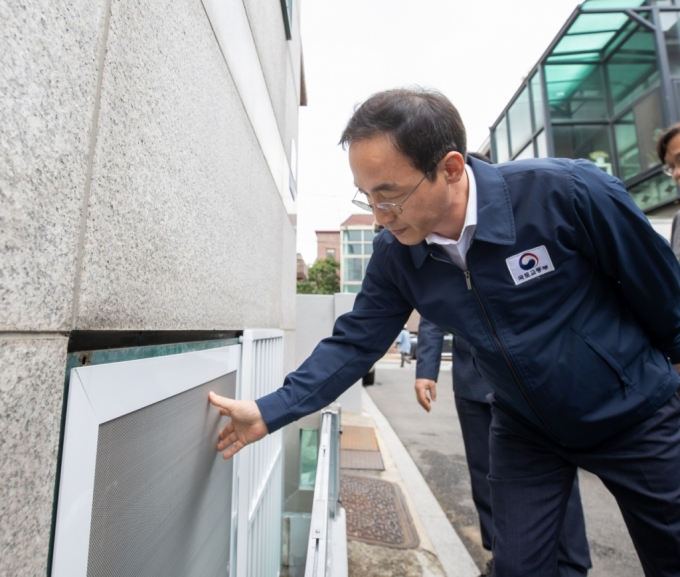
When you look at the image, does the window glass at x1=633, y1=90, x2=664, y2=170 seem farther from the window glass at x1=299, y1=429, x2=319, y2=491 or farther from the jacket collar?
the jacket collar

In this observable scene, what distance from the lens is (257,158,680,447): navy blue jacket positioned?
1250mm

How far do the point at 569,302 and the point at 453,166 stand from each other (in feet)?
1.72

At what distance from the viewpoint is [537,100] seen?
10.8m

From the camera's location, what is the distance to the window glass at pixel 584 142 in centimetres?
958

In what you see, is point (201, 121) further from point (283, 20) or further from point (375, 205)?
point (283, 20)

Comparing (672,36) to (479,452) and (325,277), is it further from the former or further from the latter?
(325,277)

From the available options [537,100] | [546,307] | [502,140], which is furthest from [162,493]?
[502,140]

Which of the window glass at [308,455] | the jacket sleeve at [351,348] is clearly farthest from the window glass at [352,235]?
the jacket sleeve at [351,348]

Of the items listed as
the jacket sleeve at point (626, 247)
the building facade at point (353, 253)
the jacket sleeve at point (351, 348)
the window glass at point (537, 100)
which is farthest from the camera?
the building facade at point (353, 253)

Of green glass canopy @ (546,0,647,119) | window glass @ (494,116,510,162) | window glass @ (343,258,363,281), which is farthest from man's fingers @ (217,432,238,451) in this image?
window glass @ (343,258,363,281)

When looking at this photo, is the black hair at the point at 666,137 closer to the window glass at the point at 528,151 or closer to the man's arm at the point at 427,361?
the man's arm at the point at 427,361

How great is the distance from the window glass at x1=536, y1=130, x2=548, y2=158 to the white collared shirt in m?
10.2

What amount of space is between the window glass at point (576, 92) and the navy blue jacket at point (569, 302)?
33.7 ft

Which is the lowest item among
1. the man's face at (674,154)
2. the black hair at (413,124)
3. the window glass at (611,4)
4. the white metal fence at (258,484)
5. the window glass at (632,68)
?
the white metal fence at (258,484)
